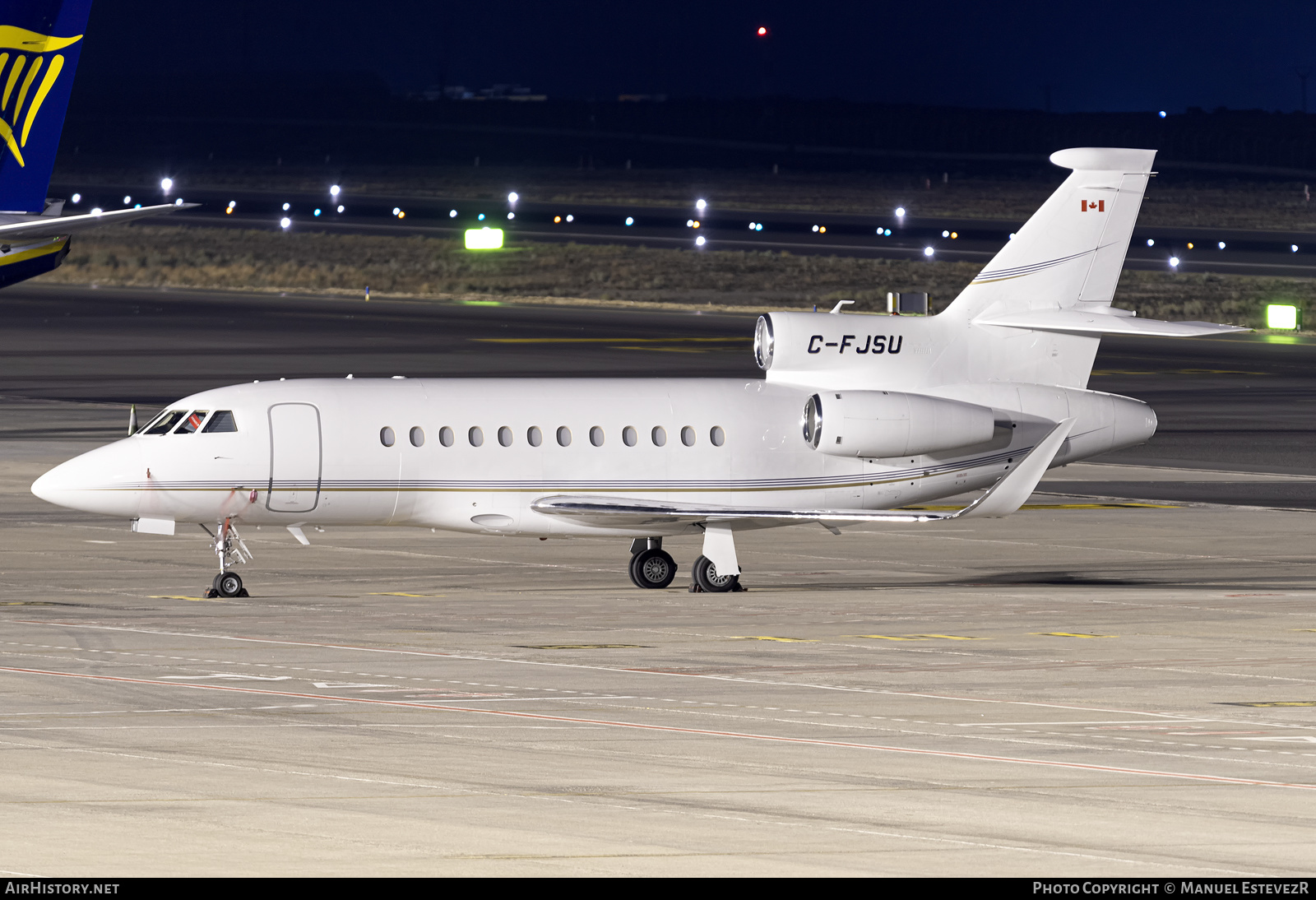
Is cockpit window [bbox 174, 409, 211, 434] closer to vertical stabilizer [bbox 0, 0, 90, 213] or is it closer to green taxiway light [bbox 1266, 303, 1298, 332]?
vertical stabilizer [bbox 0, 0, 90, 213]

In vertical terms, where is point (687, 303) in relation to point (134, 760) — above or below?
above

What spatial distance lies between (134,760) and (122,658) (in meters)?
6.36

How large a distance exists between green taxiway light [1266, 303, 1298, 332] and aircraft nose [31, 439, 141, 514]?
215 feet

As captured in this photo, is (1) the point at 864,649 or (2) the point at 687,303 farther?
(2) the point at 687,303

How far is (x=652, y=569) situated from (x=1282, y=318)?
61337 mm

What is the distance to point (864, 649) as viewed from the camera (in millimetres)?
25891

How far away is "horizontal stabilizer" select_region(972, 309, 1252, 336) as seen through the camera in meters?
32.3

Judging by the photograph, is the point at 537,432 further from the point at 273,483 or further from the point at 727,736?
the point at 727,736

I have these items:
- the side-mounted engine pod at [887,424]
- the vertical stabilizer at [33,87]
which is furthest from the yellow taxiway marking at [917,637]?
the vertical stabilizer at [33,87]

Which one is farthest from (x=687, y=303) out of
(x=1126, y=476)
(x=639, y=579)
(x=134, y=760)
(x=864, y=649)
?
(x=134, y=760)

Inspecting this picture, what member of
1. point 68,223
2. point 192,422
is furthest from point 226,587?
point 68,223

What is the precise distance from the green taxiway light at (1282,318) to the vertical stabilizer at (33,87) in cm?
5681

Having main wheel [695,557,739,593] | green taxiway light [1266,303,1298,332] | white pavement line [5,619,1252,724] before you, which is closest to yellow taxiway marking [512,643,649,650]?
white pavement line [5,619,1252,724]

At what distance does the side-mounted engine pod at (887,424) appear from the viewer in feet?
105
